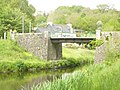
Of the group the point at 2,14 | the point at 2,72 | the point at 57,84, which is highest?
the point at 2,14

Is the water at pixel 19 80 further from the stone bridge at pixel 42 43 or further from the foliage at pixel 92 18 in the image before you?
the foliage at pixel 92 18

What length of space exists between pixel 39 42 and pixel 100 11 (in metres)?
44.4

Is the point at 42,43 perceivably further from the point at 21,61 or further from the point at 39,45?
the point at 21,61

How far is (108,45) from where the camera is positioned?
26.7m

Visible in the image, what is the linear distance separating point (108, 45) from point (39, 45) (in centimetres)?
1652

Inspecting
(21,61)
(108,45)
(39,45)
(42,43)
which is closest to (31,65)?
(21,61)

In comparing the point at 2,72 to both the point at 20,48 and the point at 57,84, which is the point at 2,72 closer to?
the point at 20,48

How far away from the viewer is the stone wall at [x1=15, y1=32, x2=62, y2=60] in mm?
41531

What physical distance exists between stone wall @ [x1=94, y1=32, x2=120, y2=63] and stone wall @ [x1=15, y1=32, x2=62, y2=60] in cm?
1383

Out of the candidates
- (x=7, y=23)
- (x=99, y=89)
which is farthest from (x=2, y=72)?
(x=99, y=89)

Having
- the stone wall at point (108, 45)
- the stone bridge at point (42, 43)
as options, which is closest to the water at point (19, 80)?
the stone wall at point (108, 45)

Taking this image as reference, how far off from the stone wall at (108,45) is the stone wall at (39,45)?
45.4 feet

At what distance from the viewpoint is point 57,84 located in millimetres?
12383

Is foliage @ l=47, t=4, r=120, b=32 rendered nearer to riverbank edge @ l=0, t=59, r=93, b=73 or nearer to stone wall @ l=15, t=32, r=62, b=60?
stone wall @ l=15, t=32, r=62, b=60
